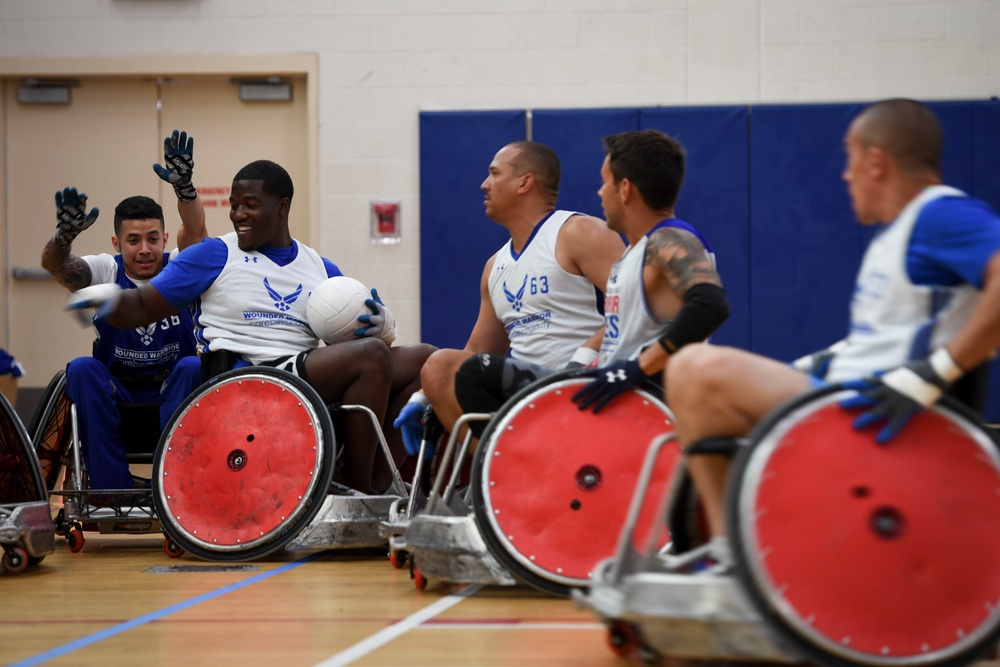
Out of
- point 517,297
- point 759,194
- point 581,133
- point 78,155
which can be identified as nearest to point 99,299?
point 517,297

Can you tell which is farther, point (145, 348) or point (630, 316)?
point (145, 348)

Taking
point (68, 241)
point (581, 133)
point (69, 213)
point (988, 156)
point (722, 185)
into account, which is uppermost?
point (581, 133)

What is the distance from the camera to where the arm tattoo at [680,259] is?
10.3 ft

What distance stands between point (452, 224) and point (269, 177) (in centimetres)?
329

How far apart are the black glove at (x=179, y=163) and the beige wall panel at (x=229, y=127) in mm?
2997

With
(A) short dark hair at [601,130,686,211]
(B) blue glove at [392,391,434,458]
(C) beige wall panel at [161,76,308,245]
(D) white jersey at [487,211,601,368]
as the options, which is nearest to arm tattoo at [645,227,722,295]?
(A) short dark hair at [601,130,686,211]

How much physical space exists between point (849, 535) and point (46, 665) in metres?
1.61

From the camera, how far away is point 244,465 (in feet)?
14.1

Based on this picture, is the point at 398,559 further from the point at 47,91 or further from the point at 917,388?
the point at 47,91

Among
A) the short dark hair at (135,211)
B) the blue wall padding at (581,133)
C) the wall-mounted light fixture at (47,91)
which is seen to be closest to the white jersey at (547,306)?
the short dark hair at (135,211)

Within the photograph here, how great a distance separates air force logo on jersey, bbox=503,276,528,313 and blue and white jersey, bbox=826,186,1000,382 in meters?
1.84

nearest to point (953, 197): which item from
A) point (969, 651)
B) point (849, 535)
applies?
point (849, 535)

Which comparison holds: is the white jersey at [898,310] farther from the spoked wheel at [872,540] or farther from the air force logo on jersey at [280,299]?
the air force logo on jersey at [280,299]

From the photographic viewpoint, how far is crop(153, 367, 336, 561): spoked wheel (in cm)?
424
